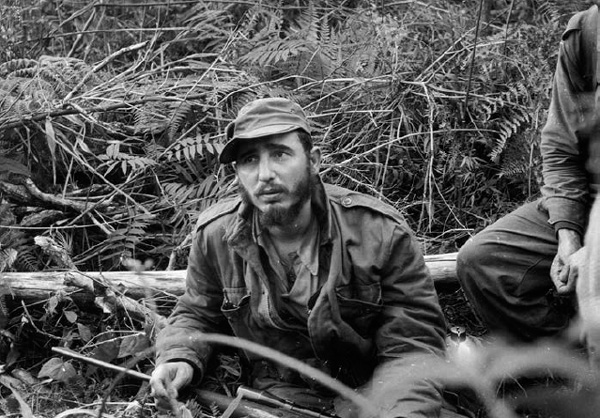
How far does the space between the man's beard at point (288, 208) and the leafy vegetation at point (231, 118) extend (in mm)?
1699

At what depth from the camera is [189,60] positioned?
680 cm

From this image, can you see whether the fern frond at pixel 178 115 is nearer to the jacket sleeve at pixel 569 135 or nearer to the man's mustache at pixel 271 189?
the man's mustache at pixel 271 189

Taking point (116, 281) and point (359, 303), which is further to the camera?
point (116, 281)

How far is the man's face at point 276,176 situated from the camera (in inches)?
157

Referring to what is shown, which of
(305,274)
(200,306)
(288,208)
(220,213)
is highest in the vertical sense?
(288,208)

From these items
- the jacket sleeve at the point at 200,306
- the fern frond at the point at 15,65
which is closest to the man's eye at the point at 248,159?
the jacket sleeve at the point at 200,306

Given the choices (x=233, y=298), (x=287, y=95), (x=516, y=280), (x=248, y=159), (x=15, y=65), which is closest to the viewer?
(x=248, y=159)

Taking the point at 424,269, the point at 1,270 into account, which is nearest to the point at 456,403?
the point at 424,269

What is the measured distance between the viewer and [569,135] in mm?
4473

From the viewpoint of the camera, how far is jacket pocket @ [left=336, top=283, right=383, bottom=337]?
4.02 meters

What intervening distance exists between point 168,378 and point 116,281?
143 centimetres

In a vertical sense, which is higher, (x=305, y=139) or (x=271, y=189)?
(x=305, y=139)

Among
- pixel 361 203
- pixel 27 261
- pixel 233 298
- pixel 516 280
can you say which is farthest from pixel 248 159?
pixel 27 261

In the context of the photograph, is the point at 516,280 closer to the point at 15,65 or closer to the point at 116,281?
the point at 116,281
